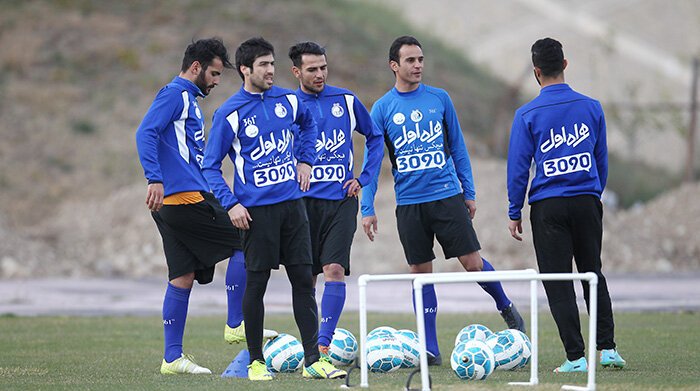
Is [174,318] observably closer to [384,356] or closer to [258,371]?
[258,371]

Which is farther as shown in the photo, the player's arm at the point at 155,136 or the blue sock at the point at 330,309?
the blue sock at the point at 330,309

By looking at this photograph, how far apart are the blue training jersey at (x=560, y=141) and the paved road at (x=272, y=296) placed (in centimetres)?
767

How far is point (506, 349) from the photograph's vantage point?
30.9 ft

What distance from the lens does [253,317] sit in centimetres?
883

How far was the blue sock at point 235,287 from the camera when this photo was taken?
33.0 feet

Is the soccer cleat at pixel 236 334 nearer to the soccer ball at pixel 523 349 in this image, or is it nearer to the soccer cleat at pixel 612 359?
the soccer ball at pixel 523 349

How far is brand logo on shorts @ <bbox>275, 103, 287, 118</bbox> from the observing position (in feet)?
29.4

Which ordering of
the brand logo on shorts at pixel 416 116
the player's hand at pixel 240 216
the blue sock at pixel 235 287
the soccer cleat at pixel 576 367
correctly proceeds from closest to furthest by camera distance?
the player's hand at pixel 240 216 → the soccer cleat at pixel 576 367 → the blue sock at pixel 235 287 → the brand logo on shorts at pixel 416 116

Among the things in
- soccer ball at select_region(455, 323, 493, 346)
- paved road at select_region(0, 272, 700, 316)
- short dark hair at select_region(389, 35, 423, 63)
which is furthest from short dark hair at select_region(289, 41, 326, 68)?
paved road at select_region(0, 272, 700, 316)

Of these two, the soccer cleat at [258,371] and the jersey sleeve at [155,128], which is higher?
the jersey sleeve at [155,128]

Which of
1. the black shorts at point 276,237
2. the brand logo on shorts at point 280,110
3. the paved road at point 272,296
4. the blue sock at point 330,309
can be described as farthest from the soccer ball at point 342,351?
the paved road at point 272,296

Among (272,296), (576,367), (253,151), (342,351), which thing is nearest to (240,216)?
(253,151)

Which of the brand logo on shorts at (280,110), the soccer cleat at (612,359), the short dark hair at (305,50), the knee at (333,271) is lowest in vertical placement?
the soccer cleat at (612,359)

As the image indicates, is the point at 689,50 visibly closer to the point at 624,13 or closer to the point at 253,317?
the point at 624,13
